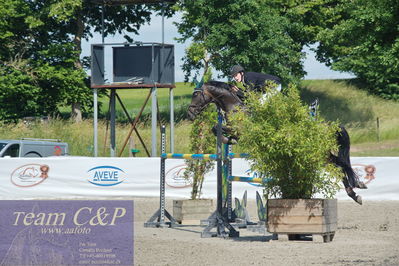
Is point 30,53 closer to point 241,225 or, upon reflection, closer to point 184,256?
point 241,225

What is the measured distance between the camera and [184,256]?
347 inches

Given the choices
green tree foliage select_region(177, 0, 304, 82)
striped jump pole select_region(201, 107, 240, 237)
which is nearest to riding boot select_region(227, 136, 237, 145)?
striped jump pole select_region(201, 107, 240, 237)

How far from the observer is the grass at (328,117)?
1228 inches

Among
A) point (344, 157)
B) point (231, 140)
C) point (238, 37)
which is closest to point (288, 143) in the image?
point (231, 140)

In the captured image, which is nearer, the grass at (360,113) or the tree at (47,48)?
the grass at (360,113)

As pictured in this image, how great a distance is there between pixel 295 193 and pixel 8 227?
4.25 metres

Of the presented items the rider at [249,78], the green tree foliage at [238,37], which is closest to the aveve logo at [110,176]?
the rider at [249,78]

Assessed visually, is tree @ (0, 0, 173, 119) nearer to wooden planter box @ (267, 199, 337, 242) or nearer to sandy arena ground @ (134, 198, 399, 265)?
sandy arena ground @ (134, 198, 399, 265)

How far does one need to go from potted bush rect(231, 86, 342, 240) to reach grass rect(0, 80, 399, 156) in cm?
1438

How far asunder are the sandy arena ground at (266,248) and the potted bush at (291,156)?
0.33 meters

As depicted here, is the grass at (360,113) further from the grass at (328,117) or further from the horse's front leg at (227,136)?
the horse's front leg at (227,136)

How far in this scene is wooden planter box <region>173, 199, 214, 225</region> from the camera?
45.2 ft

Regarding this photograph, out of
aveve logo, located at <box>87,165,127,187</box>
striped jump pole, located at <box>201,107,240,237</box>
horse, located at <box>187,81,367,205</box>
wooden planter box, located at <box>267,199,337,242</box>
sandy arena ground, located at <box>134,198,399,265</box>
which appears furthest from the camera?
aveve logo, located at <box>87,165,127,187</box>

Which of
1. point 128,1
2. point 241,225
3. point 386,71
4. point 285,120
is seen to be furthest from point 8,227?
point 386,71
